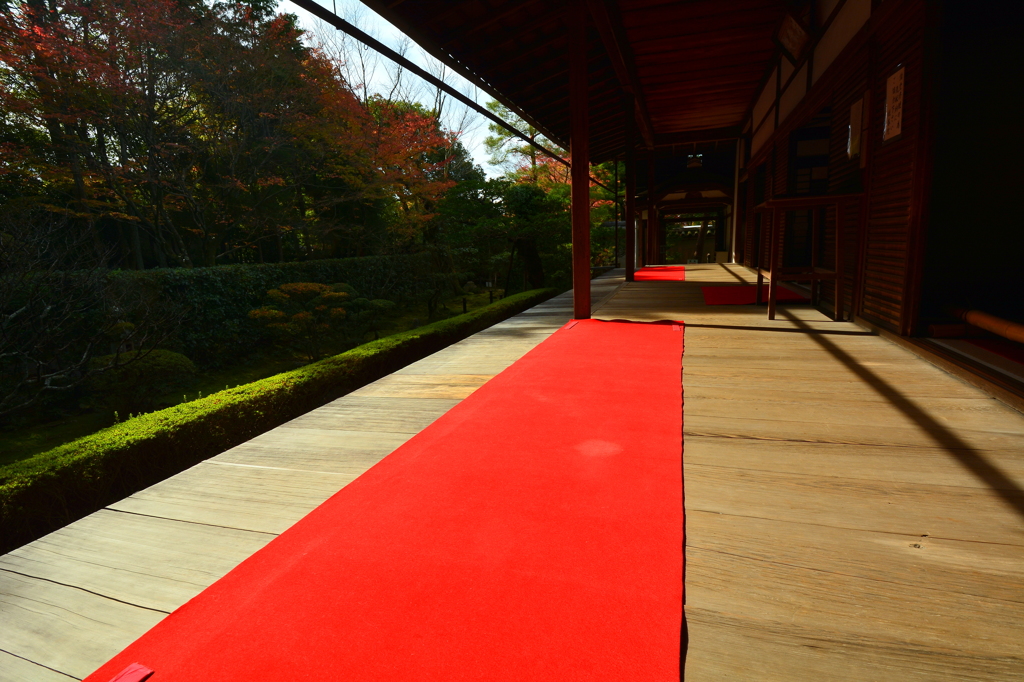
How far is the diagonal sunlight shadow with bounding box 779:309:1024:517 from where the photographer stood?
4.34 feet

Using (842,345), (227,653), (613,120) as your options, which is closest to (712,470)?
(227,653)

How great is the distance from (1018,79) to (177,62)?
1021cm

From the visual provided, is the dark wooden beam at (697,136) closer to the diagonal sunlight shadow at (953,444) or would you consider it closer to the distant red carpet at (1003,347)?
the distant red carpet at (1003,347)

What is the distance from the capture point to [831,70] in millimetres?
4094

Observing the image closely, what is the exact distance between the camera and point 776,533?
1.18 m

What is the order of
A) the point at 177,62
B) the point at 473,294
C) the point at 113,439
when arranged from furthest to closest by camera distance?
the point at 473,294 < the point at 177,62 < the point at 113,439

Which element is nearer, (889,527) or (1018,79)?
(889,527)

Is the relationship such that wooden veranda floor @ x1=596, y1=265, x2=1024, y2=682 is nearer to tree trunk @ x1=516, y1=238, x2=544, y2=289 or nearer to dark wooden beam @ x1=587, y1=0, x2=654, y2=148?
dark wooden beam @ x1=587, y1=0, x2=654, y2=148

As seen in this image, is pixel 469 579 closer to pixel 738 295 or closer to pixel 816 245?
pixel 816 245

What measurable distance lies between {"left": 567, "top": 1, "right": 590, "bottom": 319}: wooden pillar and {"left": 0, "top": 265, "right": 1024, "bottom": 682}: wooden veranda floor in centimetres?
219

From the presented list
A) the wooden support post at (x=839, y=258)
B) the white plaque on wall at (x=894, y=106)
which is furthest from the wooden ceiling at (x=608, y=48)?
the wooden support post at (x=839, y=258)

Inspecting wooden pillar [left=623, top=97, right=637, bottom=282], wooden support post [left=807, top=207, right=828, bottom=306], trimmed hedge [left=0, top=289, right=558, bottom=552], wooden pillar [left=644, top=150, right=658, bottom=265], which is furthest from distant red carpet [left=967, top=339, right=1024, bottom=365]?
wooden pillar [left=644, top=150, right=658, bottom=265]

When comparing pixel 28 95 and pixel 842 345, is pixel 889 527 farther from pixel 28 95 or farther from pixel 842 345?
pixel 28 95

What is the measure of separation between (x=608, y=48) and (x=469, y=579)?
18.9 ft
